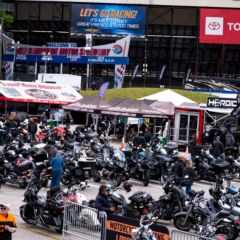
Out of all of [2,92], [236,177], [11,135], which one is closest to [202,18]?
[2,92]

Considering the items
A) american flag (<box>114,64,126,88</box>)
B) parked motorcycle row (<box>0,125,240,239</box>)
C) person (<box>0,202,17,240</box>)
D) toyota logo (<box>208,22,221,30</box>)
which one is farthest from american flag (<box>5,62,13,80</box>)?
person (<box>0,202,17,240</box>)

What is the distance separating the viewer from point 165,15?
8500cm

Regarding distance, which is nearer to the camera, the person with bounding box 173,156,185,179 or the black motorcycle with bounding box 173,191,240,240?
the black motorcycle with bounding box 173,191,240,240

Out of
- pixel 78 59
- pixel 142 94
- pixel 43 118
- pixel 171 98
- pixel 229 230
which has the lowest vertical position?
pixel 43 118

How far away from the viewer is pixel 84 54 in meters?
69.3

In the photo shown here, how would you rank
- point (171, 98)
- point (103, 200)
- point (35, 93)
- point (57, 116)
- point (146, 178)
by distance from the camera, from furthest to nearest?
1. point (57, 116)
2. point (35, 93)
3. point (171, 98)
4. point (146, 178)
5. point (103, 200)

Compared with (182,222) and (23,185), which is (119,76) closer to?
(23,185)

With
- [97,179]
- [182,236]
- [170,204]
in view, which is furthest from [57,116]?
[182,236]

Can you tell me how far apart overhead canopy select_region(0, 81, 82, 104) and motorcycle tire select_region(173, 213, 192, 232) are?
2909 cm

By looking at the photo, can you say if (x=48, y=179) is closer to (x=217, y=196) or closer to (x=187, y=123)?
(x=217, y=196)

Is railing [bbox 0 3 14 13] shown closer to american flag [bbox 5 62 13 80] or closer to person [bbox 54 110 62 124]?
american flag [bbox 5 62 13 80]

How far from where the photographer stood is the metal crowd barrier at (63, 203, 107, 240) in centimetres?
→ 1296

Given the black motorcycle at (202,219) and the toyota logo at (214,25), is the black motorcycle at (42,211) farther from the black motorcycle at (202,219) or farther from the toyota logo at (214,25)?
the toyota logo at (214,25)

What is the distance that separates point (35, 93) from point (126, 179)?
24294 mm
